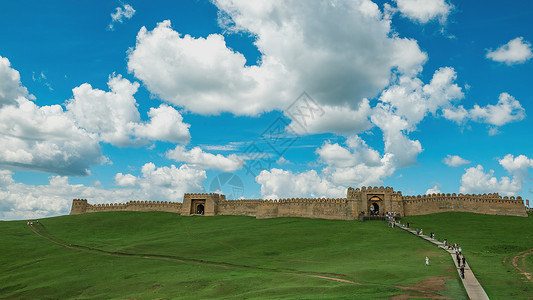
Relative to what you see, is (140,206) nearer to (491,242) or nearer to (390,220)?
(390,220)

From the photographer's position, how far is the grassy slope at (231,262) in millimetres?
22844

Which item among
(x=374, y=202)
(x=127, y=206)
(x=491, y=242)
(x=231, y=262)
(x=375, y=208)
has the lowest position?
(x=231, y=262)

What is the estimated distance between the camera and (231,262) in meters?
33.6

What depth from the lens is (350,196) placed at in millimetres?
63594

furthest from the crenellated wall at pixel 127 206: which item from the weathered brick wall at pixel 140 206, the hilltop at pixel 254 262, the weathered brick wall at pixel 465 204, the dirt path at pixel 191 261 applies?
the weathered brick wall at pixel 465 204

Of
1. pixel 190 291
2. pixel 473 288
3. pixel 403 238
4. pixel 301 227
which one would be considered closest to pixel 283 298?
pixel 190 291

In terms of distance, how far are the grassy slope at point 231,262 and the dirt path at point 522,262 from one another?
446 cm

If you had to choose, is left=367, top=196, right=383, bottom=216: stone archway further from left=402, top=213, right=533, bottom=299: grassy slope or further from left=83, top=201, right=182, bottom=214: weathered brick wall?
left=83, top=201, right=182, bottom=214: weathered brick wall

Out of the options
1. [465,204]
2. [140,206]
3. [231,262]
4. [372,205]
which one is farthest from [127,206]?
[465,204]

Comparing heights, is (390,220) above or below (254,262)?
above

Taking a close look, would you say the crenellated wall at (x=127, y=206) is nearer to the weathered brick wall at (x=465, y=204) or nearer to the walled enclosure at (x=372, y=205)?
the walled enclosure at (x=372, y=205)

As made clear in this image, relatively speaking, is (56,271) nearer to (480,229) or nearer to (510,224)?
(480,229)

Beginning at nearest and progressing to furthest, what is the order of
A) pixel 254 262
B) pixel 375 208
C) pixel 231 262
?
pixel 254 262 → pixel 231 262 → pixel 375 208

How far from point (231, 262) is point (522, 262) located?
972 inches
